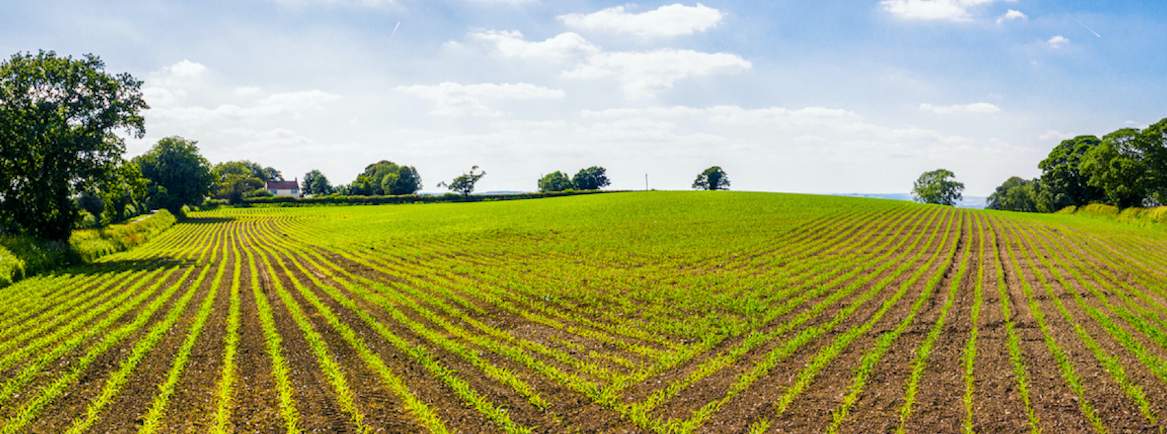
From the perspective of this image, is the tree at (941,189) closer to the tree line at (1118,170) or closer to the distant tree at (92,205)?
the tree line at (1118,170)

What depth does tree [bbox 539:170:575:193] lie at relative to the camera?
184675 millimetres

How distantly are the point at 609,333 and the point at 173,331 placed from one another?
1230 centimetres

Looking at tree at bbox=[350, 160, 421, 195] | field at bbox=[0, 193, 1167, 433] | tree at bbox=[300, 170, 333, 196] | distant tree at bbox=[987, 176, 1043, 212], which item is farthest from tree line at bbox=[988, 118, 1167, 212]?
tree at bbox=[300, 170, 333, 196]

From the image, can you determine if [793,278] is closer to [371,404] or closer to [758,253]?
[758,253]

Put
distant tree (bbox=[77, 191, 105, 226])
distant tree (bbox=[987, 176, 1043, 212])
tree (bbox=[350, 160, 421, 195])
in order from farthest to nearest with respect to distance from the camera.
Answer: tree (bbox=[350, 160, 421, 195]), distant tree (bbox=[987, 176, 1043, 212]), distant tree (bbox=[77, 191, 105, 226])

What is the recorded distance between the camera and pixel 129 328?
1511cm

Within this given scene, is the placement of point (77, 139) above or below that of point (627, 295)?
above

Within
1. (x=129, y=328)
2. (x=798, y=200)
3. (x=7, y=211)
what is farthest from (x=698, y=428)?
(x=798, y=200)

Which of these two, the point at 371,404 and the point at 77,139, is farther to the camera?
the point at 77,139

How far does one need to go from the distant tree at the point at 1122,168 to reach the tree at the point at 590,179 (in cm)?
11870

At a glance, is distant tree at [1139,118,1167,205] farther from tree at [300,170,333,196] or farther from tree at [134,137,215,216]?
tree at [300,170,333,196]

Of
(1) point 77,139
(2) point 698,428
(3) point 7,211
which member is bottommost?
(2) point 698,428

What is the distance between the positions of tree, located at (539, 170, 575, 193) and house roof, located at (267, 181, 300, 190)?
3440 inches

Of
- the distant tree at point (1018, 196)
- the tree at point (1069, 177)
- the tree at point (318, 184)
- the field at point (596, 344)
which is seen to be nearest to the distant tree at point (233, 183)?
the tree at point (318, 184)
